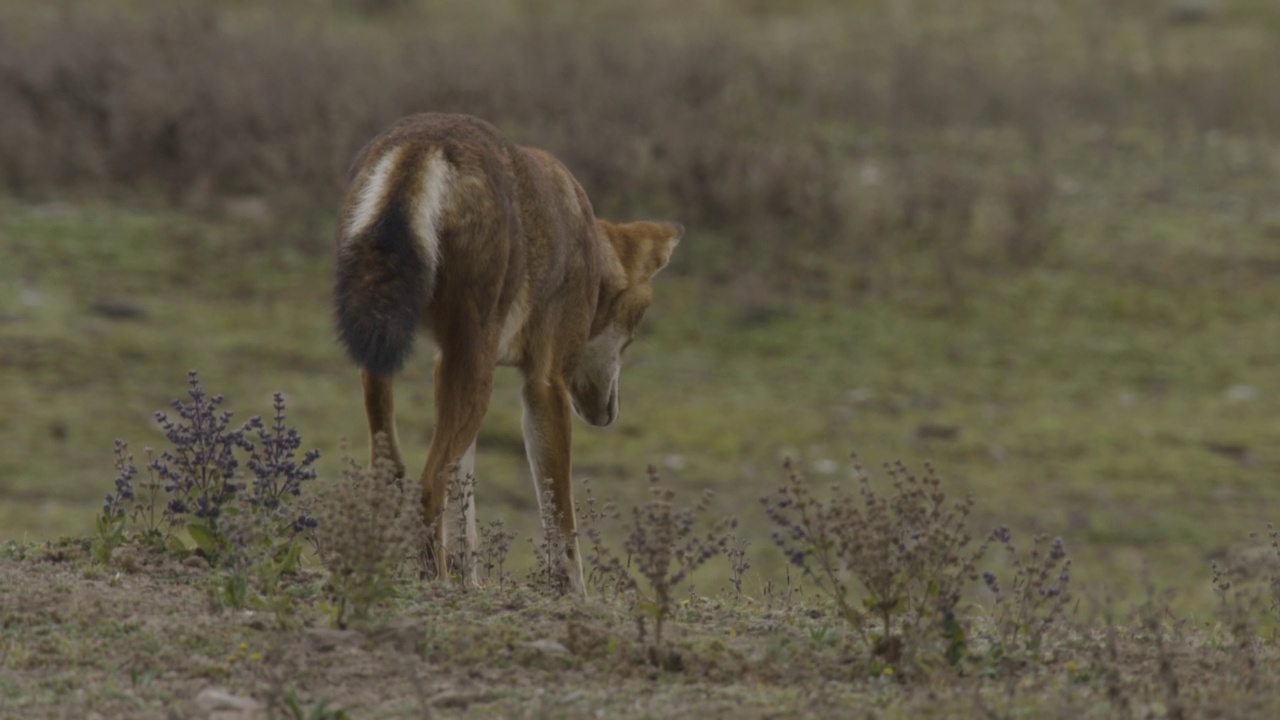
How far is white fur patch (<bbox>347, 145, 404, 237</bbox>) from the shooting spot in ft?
18.4

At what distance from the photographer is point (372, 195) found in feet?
18.8

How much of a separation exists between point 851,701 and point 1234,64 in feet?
68.3

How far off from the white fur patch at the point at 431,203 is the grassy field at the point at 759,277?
1163mm

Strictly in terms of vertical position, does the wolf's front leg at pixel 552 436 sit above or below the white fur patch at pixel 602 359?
below

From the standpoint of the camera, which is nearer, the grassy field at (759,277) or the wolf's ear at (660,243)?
the wolf's ear at (660,243)

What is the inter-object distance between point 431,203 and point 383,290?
490 mm

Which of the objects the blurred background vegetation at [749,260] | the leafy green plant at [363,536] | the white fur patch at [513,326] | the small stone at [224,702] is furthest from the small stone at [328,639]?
the blurred background vegetation at [749,260]

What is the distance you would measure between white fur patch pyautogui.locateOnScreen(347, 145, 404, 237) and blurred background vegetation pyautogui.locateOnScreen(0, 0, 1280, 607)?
5.49 m

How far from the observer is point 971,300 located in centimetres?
1569

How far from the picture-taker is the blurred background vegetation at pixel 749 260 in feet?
40.8

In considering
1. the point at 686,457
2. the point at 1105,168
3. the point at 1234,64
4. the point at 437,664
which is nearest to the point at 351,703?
the point at 437,664

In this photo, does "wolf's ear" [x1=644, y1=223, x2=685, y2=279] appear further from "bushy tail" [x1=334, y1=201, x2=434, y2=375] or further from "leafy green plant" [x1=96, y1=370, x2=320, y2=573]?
"leafy green plant" [x1=96, y1=370, x2=320, y2=573]

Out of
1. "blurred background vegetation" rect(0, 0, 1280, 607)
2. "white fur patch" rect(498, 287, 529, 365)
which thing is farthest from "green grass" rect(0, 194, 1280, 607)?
"white fur patch" rect(498, 287, 529, 365)

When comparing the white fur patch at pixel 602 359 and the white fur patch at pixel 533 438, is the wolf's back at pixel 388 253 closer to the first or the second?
the white fur patch at pixel 533 438
